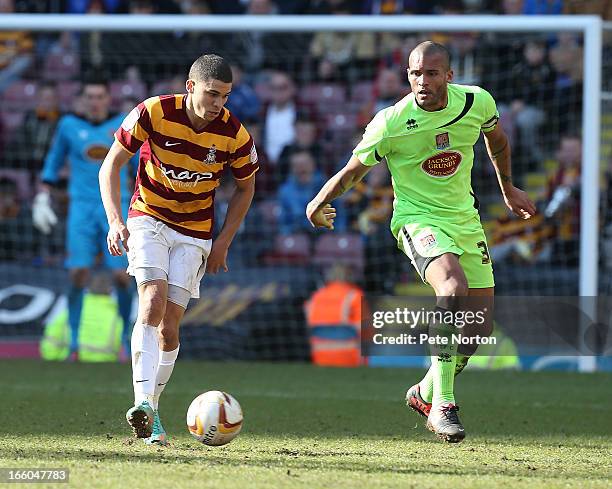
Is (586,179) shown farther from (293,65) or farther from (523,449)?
(523,449)

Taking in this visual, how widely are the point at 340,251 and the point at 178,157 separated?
6.18m

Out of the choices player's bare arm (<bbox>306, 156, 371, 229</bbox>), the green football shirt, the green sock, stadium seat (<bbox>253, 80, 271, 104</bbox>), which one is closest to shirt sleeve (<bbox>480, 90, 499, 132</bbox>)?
the green football shirt

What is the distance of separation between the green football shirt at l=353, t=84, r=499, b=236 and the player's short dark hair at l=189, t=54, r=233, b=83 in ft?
3.16

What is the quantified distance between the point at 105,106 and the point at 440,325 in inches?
226

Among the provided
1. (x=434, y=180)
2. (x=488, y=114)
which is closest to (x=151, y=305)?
(x=434, y=180)

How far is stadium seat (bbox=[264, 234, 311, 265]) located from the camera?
1236 cm

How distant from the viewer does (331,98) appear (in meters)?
13.7

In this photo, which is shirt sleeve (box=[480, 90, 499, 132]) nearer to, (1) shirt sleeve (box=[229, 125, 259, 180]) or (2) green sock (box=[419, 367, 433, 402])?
(1) shirt sleeve (box=[229, 125, 259, 180])

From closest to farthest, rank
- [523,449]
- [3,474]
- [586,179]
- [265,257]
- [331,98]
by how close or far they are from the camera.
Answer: [3,474] → [523,449] → [586,179] → [265,257] → [331,98]

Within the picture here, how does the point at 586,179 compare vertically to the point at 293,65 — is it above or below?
below

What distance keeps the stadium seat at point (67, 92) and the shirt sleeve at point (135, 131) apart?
25.4 feet

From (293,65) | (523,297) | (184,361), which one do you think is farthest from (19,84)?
(523,297)

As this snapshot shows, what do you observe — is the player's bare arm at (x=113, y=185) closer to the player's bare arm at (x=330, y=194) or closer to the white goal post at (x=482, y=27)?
the player's bare arm at (x=330, y=194)

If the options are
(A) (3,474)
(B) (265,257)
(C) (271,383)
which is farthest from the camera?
(B) (265,257)
